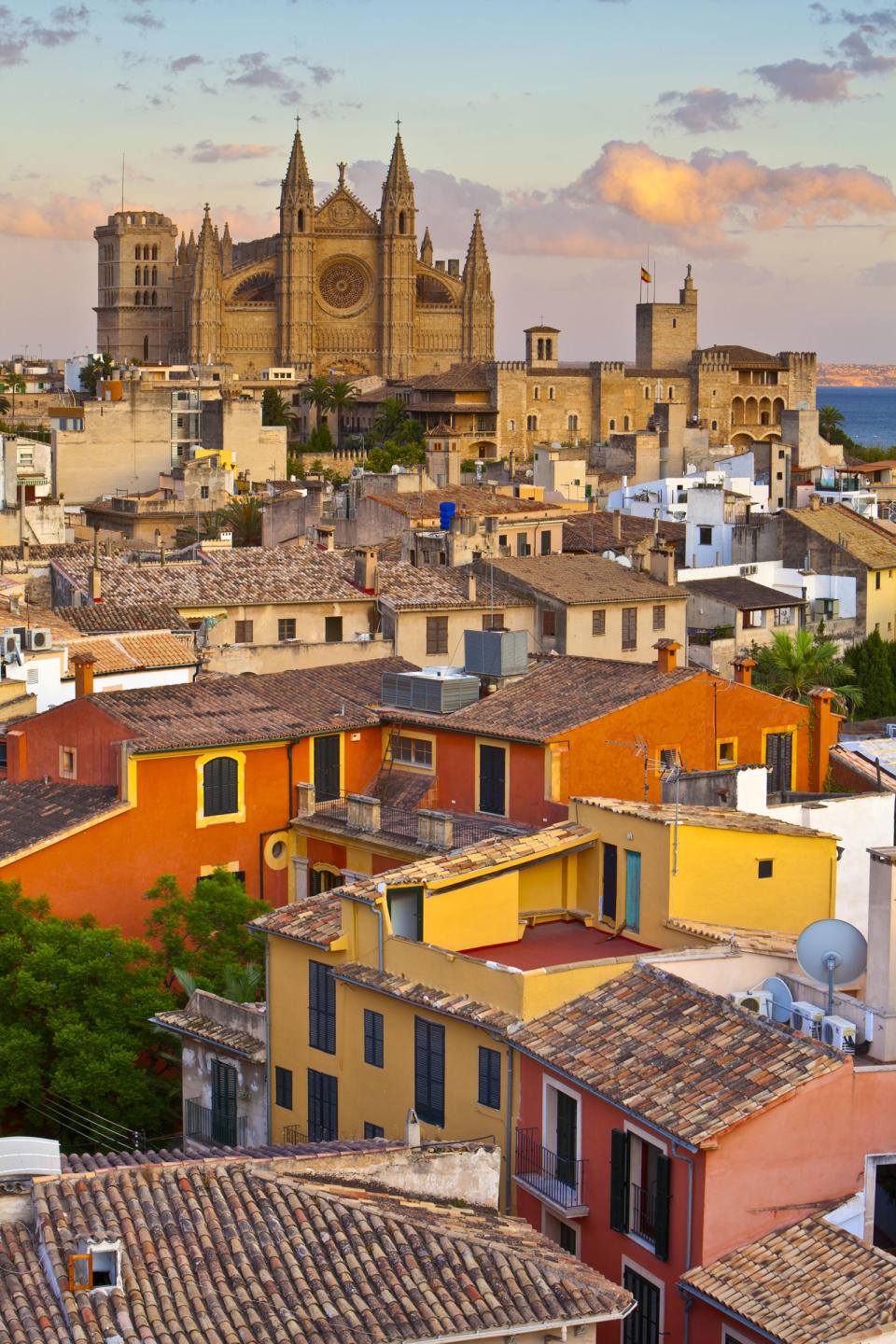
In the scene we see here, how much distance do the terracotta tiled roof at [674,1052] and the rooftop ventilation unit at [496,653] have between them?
11.1m

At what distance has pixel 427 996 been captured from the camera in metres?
15.0

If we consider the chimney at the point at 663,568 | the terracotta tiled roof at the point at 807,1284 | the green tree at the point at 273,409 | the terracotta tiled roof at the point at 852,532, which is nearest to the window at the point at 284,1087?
the terracotta tiled roof at the point at 807,1284

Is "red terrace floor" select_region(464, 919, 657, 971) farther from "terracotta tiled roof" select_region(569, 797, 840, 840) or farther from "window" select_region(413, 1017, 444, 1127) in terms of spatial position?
"window" select_region(413, 1017, 444, 1127)

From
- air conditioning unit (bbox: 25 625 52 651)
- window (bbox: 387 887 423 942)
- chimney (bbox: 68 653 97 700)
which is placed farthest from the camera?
air conditioning unit (bbox: 25 625 52 651)

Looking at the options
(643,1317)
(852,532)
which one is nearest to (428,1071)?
(643,1317)

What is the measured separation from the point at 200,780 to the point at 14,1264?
13.5 metres

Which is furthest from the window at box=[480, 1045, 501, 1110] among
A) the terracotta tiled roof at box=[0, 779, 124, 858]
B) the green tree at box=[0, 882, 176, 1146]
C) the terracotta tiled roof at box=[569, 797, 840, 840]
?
the terracotta tiled roof at box=[0, 779, 124, 858]

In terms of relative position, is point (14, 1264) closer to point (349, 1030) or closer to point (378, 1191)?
point (378, 1191)

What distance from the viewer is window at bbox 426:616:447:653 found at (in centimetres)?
3359

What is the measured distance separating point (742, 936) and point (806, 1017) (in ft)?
7.56

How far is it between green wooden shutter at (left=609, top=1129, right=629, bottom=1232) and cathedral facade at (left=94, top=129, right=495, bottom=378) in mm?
105435

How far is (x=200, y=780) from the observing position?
2364 centimetres

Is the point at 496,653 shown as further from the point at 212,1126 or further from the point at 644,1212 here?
the point at 644,1212

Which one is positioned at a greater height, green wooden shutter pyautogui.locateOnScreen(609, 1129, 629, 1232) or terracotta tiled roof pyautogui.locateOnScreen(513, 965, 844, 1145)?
terracotta tiled roof pyautogui.locateOnScreen(513, 965, 844, 1145)
